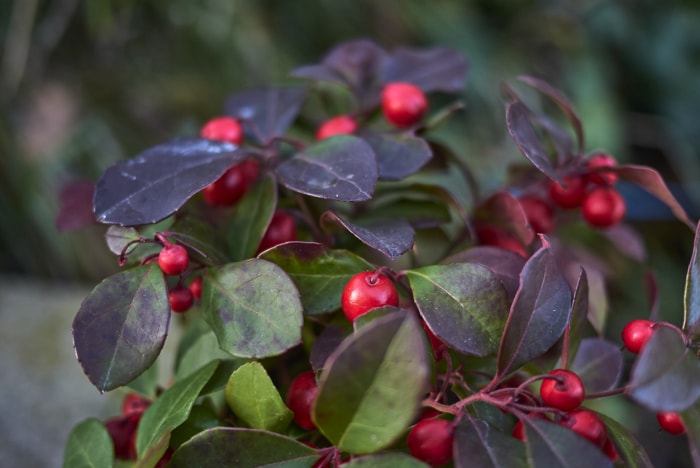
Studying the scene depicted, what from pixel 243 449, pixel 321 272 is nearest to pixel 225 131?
pixel 321 272

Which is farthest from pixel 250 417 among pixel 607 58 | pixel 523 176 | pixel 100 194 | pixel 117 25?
pixel 607 58

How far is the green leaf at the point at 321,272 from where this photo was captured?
438mm

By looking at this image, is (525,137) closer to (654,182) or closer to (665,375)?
(654,182)

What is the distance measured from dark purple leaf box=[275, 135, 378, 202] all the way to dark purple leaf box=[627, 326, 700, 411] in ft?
0.62

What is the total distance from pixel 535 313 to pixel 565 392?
0.05 m

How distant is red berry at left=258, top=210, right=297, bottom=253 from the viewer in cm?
50

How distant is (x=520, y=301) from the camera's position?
1.23 feet

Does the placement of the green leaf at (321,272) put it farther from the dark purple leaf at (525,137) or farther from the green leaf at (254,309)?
the dark purple leaf at (525,137)

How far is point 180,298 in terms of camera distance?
458 millimetres

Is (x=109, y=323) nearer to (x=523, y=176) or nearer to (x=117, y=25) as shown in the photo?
(x=523, y=176)

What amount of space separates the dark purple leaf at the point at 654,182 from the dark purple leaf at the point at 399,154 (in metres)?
0.16

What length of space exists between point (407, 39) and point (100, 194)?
1845 mm

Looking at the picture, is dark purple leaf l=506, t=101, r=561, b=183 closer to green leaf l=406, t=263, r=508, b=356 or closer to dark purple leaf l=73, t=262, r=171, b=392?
green leaf l=406, t=263, r=508, b=356

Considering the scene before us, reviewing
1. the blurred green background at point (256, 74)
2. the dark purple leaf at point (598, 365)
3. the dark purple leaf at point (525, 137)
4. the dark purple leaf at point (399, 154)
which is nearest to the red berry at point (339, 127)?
the dark purple leaf at point (399, 154)
